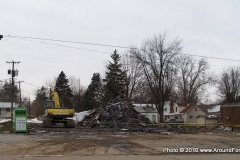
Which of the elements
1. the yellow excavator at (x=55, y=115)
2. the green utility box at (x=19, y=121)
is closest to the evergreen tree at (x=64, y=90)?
the yellow excavator at (x=55, y=115)

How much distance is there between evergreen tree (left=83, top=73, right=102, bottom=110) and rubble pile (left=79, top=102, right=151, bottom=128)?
4384 cm

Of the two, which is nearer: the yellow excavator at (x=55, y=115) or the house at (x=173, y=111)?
the yellow excavator at (x=55, y=115)

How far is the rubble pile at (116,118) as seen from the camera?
120 feet

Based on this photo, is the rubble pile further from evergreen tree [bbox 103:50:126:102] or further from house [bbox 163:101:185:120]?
house [bbox 163:101:185:120]

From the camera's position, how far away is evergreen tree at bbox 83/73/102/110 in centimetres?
8906

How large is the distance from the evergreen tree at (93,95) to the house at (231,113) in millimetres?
41095

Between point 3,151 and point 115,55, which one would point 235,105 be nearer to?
point 115,55

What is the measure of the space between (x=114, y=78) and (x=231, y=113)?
2911cm

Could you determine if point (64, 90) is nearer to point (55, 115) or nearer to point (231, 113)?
point (231, 113)

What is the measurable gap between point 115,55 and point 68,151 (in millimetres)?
60102

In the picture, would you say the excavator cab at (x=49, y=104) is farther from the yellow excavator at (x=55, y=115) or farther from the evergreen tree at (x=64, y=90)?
the evergreen tree at (x=64, y=90)

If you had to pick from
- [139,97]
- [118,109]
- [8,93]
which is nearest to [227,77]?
[139,97]

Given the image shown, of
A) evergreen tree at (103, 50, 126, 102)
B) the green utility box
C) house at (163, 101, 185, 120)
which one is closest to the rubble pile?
the green utility box

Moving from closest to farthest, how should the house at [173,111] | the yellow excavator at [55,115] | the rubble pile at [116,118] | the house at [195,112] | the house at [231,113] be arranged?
1. the yellow excavator at [55,115]
2. the rubble pile at [116,118]
3. the house at [231,113]
4. the house at [195,112]
5. the house at [173,111]
